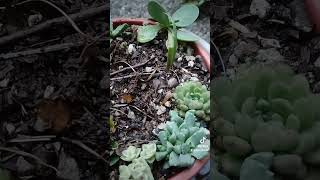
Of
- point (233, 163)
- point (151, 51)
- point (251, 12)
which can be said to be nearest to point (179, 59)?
point (151, 51)

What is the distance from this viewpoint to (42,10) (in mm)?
1208

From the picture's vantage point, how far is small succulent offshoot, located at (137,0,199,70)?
44.0 inches

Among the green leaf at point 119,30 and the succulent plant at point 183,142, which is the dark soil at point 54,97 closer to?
the green leaf at point 119,30

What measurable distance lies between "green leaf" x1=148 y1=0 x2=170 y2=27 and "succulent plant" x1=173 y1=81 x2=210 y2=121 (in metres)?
0.15

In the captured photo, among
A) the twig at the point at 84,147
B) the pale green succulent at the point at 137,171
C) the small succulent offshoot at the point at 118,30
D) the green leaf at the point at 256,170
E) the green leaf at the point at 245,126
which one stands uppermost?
the small succulent offshoot at the point at 118,30

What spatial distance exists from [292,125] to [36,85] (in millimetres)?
577

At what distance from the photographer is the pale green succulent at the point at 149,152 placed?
106 centimetres

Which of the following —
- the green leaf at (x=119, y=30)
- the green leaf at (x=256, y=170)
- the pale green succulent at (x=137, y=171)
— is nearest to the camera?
the green leaf at (x=256, y=170)

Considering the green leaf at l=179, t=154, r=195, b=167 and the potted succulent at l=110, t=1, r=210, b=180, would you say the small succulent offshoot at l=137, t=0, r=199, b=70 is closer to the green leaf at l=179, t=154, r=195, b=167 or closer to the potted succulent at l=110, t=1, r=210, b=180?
the potted succulent at l=110, t=1, r=210, b=180

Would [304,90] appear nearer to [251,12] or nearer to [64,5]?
[251,12]

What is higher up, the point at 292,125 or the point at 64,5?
the point at 64,5

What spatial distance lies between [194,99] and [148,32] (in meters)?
0.19

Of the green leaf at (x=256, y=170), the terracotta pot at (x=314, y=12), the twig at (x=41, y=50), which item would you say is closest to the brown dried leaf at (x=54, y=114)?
the twig at (x=41, y=50)

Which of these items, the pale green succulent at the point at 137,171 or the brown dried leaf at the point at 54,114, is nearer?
the pale green succulent at the point at 137,171
